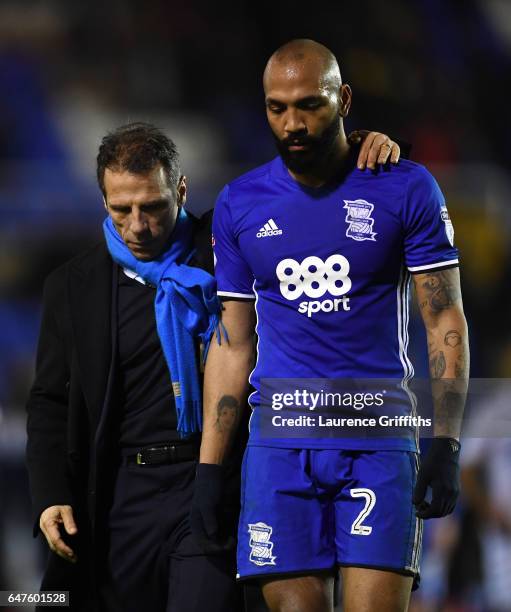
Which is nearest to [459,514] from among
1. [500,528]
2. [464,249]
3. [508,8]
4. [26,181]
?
[500,528]

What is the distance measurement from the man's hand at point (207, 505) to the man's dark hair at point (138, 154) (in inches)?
35.3

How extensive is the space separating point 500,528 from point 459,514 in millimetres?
199

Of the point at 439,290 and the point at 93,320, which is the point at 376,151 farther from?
the point at 93,320

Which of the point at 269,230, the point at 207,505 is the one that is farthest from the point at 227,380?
the point at 269,230

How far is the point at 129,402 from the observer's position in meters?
3.42

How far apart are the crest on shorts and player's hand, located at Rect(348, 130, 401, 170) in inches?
40.8

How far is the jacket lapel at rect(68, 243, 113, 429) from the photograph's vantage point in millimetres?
3395

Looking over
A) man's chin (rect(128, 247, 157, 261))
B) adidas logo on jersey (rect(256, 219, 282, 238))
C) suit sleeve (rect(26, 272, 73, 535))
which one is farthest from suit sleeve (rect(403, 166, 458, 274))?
suit sleeve (rect(26, 272, 73, 535))

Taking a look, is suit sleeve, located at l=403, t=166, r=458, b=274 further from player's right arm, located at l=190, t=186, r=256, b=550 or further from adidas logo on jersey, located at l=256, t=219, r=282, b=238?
player's right arm, located at l=190, t=186, r=256, b=550

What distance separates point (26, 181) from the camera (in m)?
7.71

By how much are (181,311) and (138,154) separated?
516mm

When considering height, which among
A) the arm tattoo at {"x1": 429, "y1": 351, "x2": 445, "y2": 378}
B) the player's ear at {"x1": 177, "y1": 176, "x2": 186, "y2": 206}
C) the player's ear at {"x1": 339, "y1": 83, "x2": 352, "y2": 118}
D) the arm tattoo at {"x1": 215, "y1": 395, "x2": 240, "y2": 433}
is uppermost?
the player's ear at {"x1": 339, "y1": 83, "x2": 352, "y2": 118}

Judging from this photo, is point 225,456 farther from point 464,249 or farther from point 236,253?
point 464,249

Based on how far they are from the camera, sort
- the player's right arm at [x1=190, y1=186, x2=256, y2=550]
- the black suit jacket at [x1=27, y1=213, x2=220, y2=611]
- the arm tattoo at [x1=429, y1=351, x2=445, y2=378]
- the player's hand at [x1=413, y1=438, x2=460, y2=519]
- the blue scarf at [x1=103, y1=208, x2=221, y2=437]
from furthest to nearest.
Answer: the black suit jacket at [x1=27, y1=213, x2=220, y2=611] < the blue scarf at [x1=103, y1=208, x2=221, y2=437] < the player's right arm at [x1=190, y1=186, x2=256, y2=550] < the arm tattoo at [x1=429, y1=351, x2=445, y2=378] < the player's hand at [x1=413, y1=438, x2=460, y2=519]
